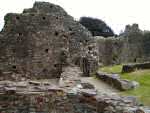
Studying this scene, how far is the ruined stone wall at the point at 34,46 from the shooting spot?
1202 inches

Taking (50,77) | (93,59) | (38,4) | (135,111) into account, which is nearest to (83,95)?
(135,111)

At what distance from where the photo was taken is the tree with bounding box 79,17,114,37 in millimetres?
83562

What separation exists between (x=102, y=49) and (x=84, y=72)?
24809 millimetres

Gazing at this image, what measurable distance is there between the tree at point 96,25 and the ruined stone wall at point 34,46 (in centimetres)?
5163

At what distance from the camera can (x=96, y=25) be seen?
275 ft

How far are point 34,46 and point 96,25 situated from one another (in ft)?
175

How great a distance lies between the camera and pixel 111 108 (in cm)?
1400

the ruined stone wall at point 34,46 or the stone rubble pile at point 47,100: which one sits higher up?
the ruined stone wall at point 34,46

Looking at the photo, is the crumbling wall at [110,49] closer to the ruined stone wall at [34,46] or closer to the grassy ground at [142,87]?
the ruined stone wall at [34,46]

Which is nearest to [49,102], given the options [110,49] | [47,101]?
[47,101]

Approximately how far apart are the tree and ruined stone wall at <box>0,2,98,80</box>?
5163 centimetres

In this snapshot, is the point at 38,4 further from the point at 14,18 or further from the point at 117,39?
the point at 117,39

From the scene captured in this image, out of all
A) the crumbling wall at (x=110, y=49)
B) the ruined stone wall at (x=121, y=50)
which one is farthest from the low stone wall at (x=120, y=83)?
the crumbling wall at (x=110, y=49)

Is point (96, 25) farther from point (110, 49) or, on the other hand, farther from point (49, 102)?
point (49, 102)
